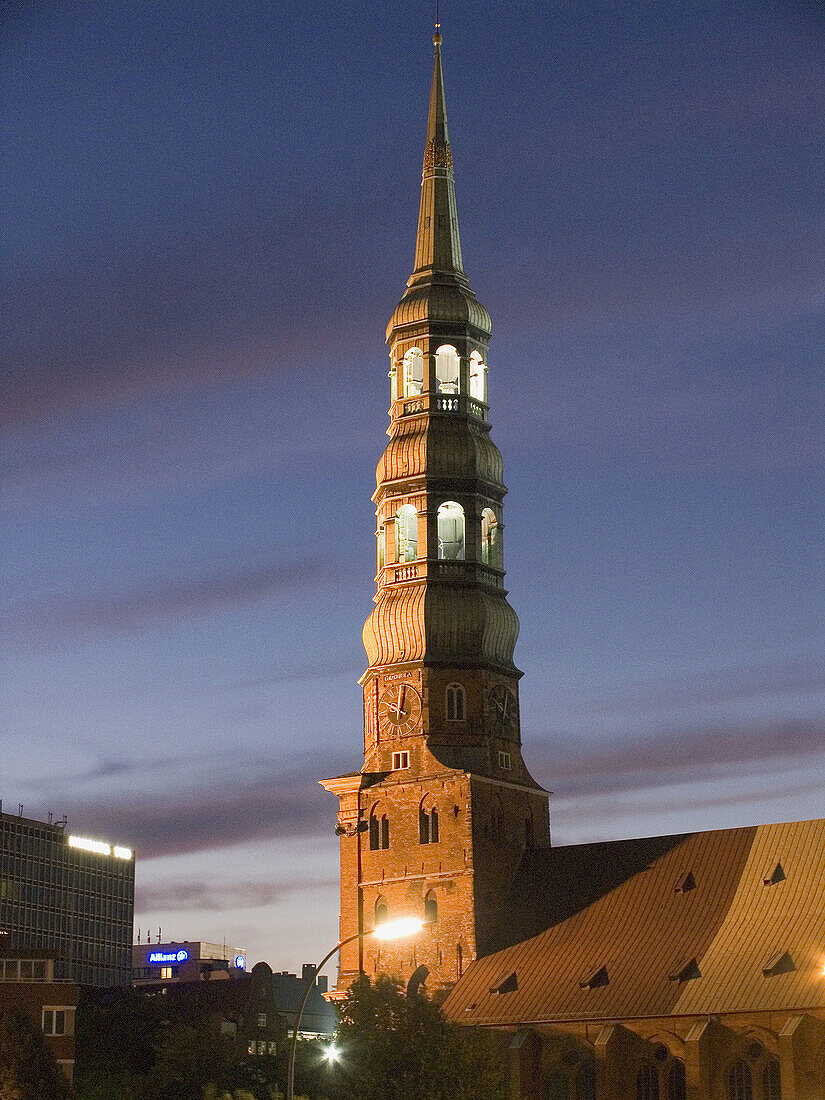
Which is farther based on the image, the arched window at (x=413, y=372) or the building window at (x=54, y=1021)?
the arched window at (x=413, y=372)

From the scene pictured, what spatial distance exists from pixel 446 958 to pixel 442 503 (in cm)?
2607

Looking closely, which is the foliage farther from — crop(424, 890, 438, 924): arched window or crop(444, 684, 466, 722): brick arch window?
crop(444, 684, 466, 722): brick arch window

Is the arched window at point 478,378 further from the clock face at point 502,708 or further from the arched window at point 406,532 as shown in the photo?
the clock face at point 502,708

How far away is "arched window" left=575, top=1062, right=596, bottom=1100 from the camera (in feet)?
344

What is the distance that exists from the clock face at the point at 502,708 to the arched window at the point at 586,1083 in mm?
20690

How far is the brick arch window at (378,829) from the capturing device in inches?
4567

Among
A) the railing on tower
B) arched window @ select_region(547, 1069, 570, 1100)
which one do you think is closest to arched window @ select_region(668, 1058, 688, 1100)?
arched window @ select_region(547, 1069, 570, 1100)

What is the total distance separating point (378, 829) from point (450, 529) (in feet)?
58.7

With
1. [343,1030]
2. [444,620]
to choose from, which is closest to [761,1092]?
[343,1030]

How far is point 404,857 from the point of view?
11481cm

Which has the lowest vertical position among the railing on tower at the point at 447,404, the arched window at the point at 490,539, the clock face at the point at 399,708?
the clock face at the point at 399,708

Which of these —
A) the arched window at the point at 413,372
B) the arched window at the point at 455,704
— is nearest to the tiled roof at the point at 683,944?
the arched window at the point at 455,704

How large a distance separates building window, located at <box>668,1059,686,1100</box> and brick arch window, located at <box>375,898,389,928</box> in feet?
63.3

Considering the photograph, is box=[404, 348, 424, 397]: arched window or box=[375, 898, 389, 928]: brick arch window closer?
box=[375, 898, 389, 928]: brick arch window
